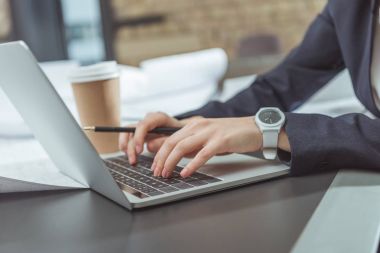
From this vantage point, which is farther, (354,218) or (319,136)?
(319,136)

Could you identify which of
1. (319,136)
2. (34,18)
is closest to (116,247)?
(319,136)

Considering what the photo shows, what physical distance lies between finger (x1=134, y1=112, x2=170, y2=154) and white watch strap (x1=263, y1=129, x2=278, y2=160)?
19 cm

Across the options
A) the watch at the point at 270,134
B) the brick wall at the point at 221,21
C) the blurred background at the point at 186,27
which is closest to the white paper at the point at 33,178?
the watch at the point at 270,134

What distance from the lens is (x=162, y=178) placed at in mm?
622

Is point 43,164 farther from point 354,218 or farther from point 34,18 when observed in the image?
point 34,18

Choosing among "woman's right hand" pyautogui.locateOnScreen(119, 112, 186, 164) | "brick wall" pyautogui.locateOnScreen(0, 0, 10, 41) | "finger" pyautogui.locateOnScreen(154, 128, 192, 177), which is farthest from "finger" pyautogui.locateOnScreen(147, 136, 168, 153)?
"brick wall" pyautogui.locateOnScreen(0, 0, 10, 41)

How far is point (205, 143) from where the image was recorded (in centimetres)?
64

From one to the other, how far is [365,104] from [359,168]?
0.32 m

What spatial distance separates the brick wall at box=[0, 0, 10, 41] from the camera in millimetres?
2760

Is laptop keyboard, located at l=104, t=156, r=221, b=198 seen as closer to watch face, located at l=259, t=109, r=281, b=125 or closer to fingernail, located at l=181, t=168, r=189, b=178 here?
fingernail, located at l=181, t=168, r=189, b=178

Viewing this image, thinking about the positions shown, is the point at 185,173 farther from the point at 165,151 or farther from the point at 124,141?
the point at 124,141

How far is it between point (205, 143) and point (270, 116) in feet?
0.31

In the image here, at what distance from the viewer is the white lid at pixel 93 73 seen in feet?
2.87

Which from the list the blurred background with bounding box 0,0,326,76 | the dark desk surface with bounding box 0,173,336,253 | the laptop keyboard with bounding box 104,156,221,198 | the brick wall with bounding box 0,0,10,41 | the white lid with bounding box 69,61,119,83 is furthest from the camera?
the blurred background with bounding box 0,0,326,76
